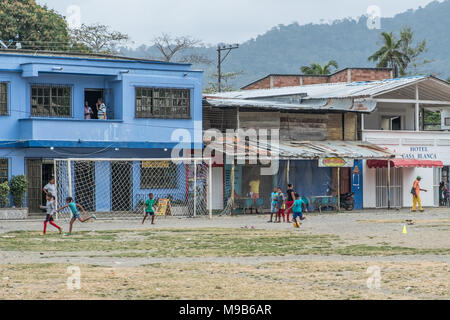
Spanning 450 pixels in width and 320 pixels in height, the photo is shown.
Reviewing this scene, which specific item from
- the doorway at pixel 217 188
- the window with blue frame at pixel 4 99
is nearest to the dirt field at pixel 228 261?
the window with blue frame at pixel 4 99

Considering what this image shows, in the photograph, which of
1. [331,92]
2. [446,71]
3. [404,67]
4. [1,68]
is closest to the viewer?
[1,68]

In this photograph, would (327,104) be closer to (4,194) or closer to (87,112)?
(87,112)

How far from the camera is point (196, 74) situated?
3941 centimetres

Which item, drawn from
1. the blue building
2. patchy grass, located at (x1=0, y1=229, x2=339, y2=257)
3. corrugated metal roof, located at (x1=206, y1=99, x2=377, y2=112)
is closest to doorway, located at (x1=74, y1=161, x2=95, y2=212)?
the blue building

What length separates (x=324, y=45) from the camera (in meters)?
167

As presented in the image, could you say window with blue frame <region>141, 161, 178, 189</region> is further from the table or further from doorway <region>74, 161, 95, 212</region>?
the table

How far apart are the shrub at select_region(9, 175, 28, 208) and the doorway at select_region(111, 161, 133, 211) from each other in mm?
3878

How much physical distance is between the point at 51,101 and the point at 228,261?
2040 cm

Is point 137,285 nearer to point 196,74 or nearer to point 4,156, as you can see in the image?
point 4,156

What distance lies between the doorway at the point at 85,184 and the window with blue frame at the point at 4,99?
3533mm

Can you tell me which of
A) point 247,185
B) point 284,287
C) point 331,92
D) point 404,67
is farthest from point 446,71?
point 284,287

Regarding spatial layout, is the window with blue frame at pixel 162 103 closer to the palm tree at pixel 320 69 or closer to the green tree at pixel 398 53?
the palm tree at pixel 320 69

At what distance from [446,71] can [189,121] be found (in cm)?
9757

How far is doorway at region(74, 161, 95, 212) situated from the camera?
3681cm
